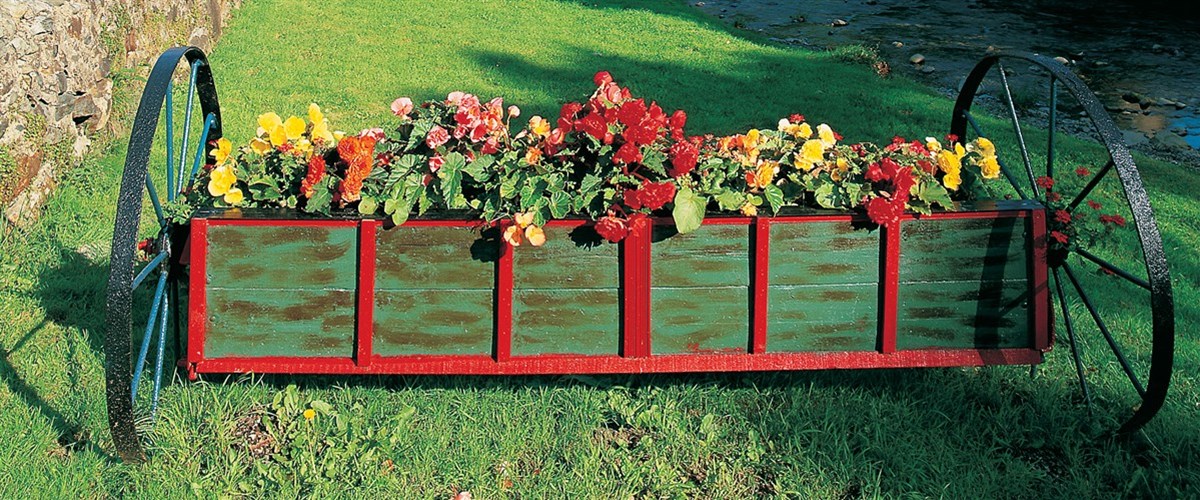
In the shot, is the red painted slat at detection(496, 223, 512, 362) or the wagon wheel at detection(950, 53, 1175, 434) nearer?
the wagon wheel at detection(950, 53, 1175, 434)

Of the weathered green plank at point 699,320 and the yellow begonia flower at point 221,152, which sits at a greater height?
the yellow begonia flower at point 221,152

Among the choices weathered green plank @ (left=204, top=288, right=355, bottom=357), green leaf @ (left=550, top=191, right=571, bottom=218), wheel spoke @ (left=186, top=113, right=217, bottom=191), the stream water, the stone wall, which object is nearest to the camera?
green leaf @ (left=550, top=191, right=571, bottom=218)

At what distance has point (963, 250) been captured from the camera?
A: 3.05 metres

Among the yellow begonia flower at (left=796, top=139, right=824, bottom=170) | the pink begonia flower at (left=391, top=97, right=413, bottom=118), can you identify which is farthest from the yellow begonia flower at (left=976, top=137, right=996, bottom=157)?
the pink begonia flower at (left=391, top=97, right=413, bottom=118)

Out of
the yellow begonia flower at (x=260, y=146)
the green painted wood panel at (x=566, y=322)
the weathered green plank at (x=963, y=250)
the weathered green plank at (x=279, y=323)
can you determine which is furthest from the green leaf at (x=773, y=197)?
the yellow begonia flower at (x=260, y=146)

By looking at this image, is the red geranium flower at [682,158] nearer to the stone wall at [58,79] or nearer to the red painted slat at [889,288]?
the red painted slat at [889,288]

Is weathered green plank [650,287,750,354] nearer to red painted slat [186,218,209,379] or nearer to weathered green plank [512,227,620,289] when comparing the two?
weathered green plank [512,227,620,289]

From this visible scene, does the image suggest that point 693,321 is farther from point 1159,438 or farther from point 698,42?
point 698,42

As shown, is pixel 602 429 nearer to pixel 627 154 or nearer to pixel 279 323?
pixel 627 154

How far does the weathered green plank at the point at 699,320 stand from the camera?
3.07 meters

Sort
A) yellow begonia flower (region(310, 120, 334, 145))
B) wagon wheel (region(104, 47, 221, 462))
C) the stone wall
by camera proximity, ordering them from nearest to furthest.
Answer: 1. wagon wheel (region(104, 47, 221, 462))
2. yellow begonia flower (region(310, 120, 334, 145))
3. the stone wall

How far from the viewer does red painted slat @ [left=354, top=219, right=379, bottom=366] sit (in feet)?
9.75

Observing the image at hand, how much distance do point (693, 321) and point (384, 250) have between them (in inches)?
37.3

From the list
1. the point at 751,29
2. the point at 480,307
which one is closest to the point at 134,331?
the point at 480,307
